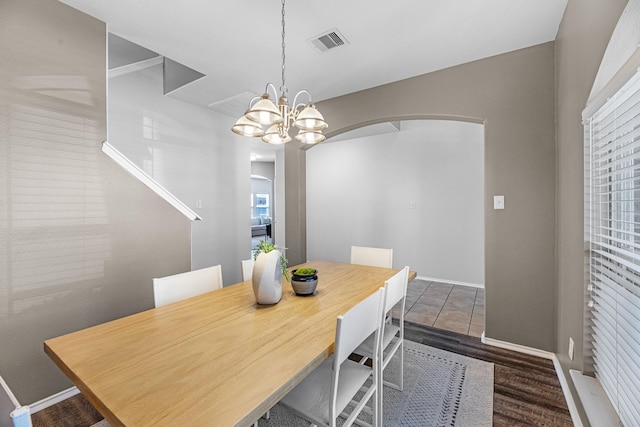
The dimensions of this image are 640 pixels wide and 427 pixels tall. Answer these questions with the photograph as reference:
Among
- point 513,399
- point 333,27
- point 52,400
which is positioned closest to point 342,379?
point 513,399

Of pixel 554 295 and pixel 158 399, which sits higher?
pixel 158 399

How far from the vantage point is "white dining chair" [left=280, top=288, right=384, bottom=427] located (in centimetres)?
108

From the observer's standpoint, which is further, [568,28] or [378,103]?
[378,103]

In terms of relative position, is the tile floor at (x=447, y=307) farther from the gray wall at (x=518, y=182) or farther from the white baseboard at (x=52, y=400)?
the white baseboard at (x=52, y=400)

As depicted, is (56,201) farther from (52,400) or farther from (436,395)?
(436,395)

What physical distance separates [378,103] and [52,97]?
2758mm

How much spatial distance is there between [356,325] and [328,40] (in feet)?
7.20

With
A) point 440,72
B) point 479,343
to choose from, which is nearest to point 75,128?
point 440,72

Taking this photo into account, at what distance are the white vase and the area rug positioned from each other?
66 centimetres

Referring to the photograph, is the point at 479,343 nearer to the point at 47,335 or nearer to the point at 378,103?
the point at 378,103

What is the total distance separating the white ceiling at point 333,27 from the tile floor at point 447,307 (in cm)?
253

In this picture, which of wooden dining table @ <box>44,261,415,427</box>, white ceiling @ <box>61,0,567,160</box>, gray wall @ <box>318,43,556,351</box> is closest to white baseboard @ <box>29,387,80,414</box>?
wooden dining table @ <box>44,261,415,427</box>

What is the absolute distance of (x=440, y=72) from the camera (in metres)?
2.80

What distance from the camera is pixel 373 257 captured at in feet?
8.73
